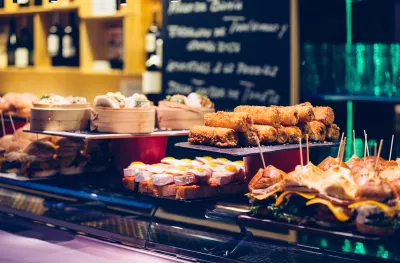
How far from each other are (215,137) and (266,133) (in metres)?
0.20

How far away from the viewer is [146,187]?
2658 millimetres

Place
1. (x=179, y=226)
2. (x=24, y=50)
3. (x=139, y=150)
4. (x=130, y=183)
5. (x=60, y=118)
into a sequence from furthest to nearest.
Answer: (x=24, y=50), (x=139, y=150), (x=60, y=118), (x=130, y=183), (x=179, y=226)

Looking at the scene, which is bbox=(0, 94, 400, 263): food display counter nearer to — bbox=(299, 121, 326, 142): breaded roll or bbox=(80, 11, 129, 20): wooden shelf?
bbox=(299, 121, 326, 142): breaded roll

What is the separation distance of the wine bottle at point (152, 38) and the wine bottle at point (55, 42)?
1.09 m

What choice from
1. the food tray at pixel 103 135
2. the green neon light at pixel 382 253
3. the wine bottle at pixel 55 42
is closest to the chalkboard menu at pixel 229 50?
the wine bottle at pixel 55 42

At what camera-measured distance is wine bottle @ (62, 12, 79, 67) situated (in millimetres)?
6082

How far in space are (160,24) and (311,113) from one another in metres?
3.07

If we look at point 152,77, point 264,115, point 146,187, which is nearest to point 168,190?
point 146,187

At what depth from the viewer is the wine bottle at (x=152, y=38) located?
547 centimetres

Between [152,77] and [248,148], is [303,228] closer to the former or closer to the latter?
[248,148]

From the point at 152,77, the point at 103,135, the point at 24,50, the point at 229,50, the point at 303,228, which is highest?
the point at 24,50

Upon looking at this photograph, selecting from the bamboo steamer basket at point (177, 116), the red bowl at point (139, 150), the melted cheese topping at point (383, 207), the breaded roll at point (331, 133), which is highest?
the bamboo steamer basket at point (177, 116)

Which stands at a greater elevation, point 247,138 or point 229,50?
point 229,50

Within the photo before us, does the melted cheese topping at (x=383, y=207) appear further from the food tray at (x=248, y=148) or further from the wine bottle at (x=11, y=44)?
the wine bottle at (x=11, y=44)
